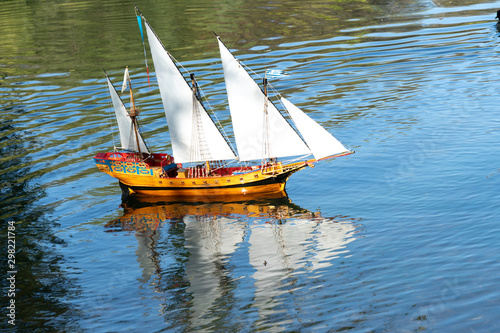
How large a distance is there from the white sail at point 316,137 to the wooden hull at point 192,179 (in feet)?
4.39

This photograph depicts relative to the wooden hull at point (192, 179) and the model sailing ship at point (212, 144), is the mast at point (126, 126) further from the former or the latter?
the wooden hull at point (192, 179)

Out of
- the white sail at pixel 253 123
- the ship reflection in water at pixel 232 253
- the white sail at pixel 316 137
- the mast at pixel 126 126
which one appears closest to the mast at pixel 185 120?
the white sail at pixel 253 123

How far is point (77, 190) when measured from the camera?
41.2 metres

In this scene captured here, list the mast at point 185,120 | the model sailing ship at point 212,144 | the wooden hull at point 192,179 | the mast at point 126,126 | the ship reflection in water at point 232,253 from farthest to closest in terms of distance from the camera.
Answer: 1. the mast at point 126,126
2. the mast at point 185,120
3. the wooden hull at point 192,179
4. the model sailing ship at point 212,144
5. the ship reflection in water at point 232,253

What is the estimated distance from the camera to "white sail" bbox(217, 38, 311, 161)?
125 ft

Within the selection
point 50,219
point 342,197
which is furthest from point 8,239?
point 342,197

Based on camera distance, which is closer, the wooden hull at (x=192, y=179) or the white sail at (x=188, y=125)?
the wooden hull at (x=192, y=179)

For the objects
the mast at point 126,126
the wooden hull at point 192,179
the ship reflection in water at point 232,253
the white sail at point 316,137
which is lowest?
the ship reflection in water at point 232,253

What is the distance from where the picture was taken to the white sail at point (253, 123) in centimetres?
Answer: 3816

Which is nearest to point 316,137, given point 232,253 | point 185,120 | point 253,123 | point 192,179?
point 253,123

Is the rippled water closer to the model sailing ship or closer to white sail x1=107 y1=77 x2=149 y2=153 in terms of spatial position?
the model sailing ship

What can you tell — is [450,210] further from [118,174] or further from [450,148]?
[118,174]

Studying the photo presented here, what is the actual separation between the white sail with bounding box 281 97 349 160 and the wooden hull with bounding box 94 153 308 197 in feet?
4.39

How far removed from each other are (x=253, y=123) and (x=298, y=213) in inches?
283
